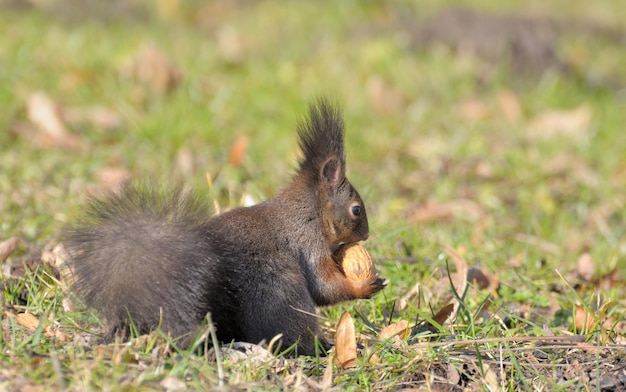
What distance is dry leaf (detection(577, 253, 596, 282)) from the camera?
4062 mm

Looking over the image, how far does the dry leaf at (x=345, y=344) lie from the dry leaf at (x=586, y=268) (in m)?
1.59

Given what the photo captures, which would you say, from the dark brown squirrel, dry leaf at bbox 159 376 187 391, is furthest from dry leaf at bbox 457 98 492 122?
dry leaf at bbox 159 376 187 391

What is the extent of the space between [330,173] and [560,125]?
3543 mm

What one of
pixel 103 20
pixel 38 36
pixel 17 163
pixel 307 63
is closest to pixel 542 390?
pixel 17 163

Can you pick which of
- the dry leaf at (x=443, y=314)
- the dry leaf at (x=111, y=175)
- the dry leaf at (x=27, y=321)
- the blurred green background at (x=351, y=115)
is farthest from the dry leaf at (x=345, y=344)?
the dry leaf at (x=111, y=175)

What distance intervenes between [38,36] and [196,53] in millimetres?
1106

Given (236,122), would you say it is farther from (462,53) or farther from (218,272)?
(218,272)

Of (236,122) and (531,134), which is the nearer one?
(236,122)

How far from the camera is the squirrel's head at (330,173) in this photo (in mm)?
3219

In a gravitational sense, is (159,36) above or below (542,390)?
above

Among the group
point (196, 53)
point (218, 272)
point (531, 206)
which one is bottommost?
point (531, 206)

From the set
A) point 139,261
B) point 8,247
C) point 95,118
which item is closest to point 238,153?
point 95,118

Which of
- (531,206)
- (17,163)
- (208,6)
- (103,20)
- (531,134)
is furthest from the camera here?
(208,6)

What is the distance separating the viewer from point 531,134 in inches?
248
